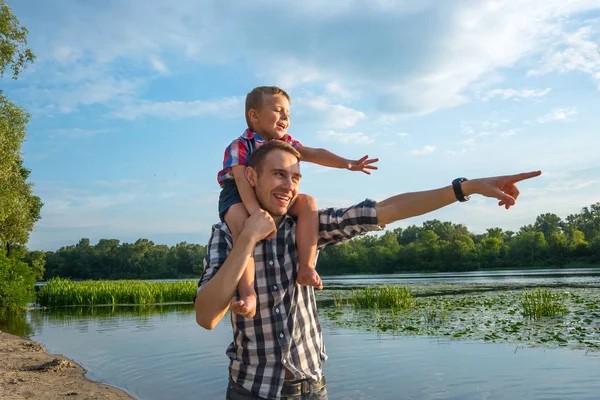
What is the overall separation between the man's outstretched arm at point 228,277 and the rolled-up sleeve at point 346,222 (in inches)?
14.7

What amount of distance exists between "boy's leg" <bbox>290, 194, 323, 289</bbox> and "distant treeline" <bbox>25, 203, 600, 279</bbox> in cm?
8301

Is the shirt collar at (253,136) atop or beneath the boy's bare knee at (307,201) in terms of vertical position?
atop

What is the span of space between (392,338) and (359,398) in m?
5.33

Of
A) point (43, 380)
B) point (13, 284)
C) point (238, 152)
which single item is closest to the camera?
point (238, 152)

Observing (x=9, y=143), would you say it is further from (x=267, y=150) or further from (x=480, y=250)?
(x=480, y=250)

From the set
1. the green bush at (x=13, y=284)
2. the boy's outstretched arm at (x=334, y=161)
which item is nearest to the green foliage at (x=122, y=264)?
the green bush at (x=13, y=284)

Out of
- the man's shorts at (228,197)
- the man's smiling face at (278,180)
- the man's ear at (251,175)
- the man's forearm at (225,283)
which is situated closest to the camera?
the man's forearm at (225,283)

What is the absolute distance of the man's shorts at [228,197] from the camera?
267cm

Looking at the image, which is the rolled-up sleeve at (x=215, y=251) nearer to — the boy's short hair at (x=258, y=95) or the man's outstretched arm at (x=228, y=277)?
the man's outstretched arm at (x=228, y=277)

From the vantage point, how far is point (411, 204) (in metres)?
2.31

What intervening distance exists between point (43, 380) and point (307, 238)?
9.14 metres

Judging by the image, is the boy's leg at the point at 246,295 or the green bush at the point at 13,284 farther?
the green bush at the point at 13,284

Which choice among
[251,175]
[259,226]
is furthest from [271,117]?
[259,226]

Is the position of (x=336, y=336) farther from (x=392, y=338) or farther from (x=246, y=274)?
(x=246, y=274)
